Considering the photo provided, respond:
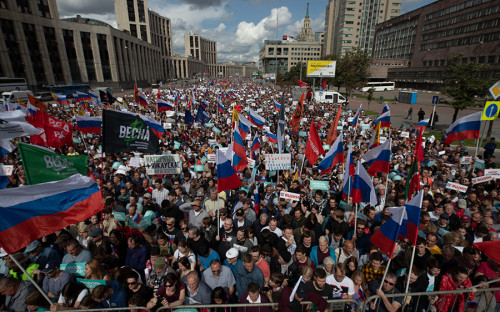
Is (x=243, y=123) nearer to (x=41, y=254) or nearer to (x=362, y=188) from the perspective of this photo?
(x=362, y=188)

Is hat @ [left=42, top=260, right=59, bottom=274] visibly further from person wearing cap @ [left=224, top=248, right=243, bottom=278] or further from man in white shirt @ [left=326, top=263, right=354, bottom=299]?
man in white shirt @ [left=326, top=263, right=354, bottom=299]

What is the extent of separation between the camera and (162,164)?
Result: 836 centimetres

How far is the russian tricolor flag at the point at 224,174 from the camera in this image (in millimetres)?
6047

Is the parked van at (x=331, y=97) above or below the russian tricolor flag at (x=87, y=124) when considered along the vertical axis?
below

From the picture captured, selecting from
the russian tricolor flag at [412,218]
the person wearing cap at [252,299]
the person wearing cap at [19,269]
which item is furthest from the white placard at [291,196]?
the person wearing cap at [19,269]

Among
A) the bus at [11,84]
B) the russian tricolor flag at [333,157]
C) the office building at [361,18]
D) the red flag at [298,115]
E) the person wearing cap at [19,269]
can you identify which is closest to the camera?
the person wearing cap at [19,269]

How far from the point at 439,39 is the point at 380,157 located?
82.8 metres

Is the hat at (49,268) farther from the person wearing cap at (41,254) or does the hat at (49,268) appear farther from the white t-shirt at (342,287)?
the white t-shirt at (342,287)

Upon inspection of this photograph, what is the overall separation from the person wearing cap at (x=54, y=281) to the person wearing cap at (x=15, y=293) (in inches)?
8.4

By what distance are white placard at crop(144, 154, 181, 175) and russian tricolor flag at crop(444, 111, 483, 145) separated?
10128mm

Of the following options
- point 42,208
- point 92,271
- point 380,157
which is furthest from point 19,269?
point 380,157

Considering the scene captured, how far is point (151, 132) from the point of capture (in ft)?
23.7

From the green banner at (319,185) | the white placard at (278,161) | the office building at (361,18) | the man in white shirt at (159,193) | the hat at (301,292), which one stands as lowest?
the man in white shirt at (159,193)

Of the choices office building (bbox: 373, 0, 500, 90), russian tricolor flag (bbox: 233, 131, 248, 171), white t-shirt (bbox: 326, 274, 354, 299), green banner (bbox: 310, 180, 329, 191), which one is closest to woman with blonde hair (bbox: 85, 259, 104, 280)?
white t-shirt (bbox: 326, 274, 354, 299)
